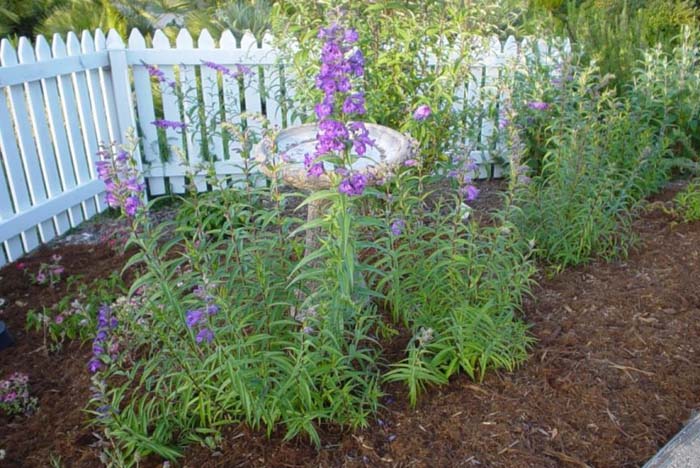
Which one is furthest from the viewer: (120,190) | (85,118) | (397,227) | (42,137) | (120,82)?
(120,82)

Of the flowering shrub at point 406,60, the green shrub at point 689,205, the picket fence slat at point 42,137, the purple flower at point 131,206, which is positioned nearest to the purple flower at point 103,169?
the purple flower at point 131,206

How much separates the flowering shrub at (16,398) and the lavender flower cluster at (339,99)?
5.87 feet

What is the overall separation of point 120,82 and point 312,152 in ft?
10.6

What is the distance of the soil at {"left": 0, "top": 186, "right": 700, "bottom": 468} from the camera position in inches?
96.8

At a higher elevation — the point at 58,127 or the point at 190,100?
the point at 190,100

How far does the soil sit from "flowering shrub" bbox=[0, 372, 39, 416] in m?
0.05

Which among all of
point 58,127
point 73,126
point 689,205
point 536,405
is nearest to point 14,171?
point 58,127

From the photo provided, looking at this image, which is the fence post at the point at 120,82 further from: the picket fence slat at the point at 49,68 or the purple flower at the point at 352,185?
the purple flower at the point at 352,185

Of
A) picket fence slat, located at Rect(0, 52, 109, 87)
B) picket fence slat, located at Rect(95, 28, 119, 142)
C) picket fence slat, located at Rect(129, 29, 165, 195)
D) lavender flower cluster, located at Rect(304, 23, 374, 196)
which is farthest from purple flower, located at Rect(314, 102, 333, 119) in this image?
picket fence slat, located at Rect(95, 28, 119, 142)

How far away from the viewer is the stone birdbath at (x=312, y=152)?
2756 millimetres

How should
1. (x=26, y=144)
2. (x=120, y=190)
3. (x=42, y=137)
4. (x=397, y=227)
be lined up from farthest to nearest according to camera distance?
(x=42, y=137) < (x=26, y=144) < (x=397, y=227) < (x=120, y=190)

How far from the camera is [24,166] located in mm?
4906

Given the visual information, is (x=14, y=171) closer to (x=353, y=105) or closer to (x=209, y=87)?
(x=209, y=87)

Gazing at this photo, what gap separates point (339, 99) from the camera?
230 cm
